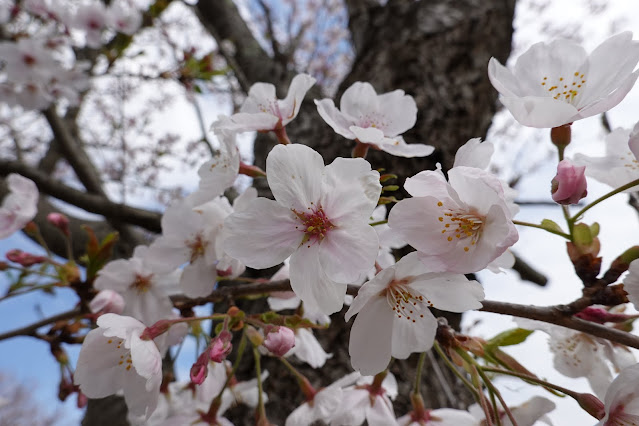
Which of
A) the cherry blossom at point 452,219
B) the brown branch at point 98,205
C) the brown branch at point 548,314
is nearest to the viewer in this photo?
the cherry blossom at point 452,219

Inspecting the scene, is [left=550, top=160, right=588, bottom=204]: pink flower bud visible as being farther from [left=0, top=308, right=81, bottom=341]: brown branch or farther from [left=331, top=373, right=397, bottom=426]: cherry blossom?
[left=0, top=308, right=81, bottom=341]: brown branch

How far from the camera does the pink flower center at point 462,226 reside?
23.5 inches

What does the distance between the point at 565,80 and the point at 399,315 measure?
0.51 metres

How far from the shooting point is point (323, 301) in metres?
0.63

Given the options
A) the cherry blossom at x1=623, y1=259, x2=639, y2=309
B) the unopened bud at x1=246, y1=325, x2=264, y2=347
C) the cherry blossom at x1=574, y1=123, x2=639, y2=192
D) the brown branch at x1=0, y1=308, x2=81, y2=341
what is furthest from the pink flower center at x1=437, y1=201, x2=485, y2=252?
the brown branch at x1=0, y1=308, x2=81, y2=341

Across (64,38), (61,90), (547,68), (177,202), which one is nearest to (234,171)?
(177,202)

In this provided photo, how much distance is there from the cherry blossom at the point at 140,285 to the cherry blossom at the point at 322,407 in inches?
15.0

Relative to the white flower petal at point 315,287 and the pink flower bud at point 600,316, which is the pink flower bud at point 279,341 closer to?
the white flower petal at point 315,287

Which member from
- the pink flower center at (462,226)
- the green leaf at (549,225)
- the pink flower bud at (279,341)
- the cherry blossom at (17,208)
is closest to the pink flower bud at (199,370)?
the pink flower bud at (279,341)

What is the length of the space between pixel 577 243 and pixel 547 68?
31 centimetres

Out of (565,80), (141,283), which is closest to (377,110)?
(565,80)

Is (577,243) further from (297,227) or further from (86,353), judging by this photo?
(86,353)

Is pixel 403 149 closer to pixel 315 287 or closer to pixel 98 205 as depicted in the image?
pixel 315 287

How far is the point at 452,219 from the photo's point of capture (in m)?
0.60
